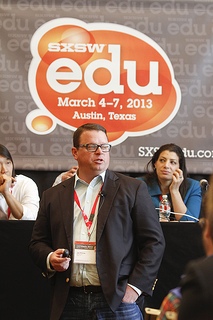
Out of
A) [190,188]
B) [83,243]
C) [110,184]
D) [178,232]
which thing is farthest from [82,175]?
[190,188]

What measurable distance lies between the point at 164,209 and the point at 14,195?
1.00m

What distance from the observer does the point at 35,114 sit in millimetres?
5129

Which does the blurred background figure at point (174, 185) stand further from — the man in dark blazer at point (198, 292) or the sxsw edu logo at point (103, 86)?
the man in dark blazer at point (198, 292)

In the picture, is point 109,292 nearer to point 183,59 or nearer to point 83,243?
point 83,243

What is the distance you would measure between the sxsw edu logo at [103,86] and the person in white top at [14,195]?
44.7 inches

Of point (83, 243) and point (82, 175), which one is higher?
point (82, 175)

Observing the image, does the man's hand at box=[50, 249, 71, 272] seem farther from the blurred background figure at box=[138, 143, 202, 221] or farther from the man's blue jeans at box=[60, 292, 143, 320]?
the blurred background figure at box=[138, 143, 202, 221]

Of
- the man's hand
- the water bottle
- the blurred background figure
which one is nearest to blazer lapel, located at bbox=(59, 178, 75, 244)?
the man's hand

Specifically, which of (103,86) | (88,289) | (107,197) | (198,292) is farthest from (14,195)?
(198,292)

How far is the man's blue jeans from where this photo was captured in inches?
106

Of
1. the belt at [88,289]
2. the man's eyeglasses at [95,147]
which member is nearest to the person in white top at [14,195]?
the man's eyeglasses at [95,147]

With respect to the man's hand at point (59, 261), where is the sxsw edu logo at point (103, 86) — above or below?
above

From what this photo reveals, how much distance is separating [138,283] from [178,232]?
0.81 m

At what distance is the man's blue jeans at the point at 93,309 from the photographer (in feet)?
8.81
